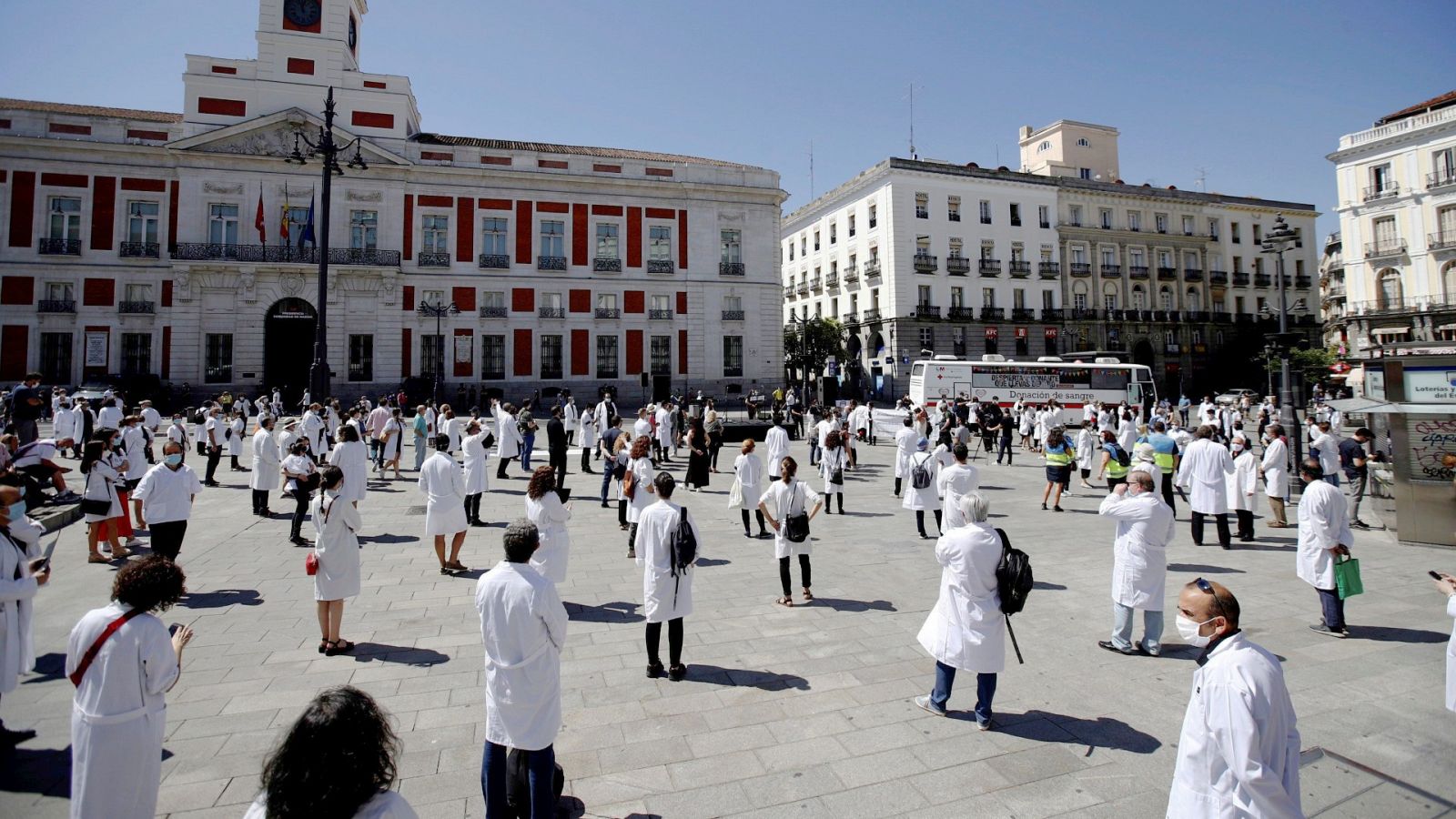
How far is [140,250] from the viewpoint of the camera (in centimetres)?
3375

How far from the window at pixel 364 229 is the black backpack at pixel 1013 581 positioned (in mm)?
38678

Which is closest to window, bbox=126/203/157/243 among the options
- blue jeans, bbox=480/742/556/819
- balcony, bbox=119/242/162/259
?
balcony, bbox=119/242/162/259

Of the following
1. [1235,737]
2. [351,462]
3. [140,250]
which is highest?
[140,250]

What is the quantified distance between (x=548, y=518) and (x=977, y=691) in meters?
3.82

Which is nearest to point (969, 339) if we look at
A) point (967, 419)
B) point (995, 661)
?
point (967, 419)

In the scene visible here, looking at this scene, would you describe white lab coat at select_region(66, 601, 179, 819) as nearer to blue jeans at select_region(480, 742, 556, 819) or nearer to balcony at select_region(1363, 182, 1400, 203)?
blue jeans at select_region(480, 742, 556, 819)

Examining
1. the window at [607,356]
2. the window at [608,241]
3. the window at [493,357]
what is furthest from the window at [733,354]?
the window at [493,357]

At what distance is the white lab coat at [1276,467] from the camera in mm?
10672

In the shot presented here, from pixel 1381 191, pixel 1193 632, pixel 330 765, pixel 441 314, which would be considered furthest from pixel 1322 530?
pixel 1381 191

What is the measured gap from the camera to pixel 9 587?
4094mm

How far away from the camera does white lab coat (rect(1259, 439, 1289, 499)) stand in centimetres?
1067

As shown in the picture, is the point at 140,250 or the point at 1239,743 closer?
the point at 1239,743

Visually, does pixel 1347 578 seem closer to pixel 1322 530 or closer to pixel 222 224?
pixel 1322 530

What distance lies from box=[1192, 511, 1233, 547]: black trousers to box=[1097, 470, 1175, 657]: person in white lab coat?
14.8 ft
